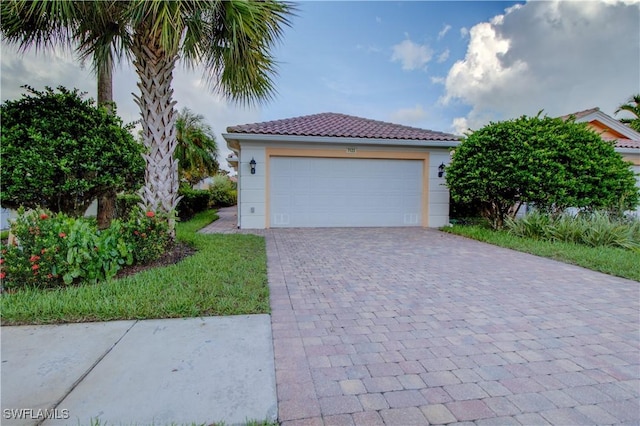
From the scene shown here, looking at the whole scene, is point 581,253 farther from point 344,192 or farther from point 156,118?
point 156,118

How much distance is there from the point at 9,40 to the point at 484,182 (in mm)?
10576

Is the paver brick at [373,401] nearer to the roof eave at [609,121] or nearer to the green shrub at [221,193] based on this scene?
the roof eave at [609,121]

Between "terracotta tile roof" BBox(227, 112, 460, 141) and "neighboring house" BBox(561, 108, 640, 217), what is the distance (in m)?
6.77

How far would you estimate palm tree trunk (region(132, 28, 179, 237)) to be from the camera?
17.7ft

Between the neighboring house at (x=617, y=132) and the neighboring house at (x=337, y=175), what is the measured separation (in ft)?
23.5

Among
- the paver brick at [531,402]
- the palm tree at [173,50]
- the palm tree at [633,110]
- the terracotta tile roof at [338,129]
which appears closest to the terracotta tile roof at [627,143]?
the palm tree at [633,110]

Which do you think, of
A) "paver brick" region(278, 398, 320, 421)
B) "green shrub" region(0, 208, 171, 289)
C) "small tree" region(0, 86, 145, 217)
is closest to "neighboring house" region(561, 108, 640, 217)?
"paver brick" region(278, 398, 320, 421)

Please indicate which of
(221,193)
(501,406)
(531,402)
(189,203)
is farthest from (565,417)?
(221,193)

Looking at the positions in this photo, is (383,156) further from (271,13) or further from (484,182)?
(271,13)

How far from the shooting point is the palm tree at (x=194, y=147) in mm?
18906

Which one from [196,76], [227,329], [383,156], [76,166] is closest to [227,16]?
[196,76]

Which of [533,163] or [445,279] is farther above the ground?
[533,163]

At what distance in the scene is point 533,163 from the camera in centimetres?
787

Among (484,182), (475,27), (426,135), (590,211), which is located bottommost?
(590,211)
